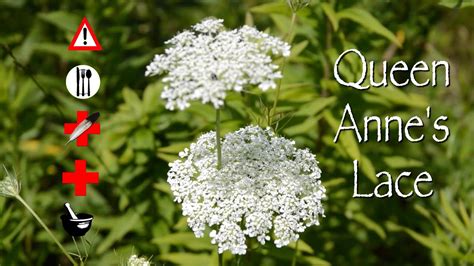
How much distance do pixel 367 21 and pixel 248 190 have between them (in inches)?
56.1

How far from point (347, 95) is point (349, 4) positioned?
0.49 metres

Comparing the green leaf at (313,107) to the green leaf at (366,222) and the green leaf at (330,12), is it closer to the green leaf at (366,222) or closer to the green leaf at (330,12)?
the green leaf at (330,12)

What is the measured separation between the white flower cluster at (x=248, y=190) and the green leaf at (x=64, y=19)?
2036mm

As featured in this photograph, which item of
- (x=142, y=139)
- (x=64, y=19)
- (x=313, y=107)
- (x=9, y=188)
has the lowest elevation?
(x=9, y=188)

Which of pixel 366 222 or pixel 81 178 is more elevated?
pixel 81 178

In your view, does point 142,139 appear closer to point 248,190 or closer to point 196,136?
point 196,136

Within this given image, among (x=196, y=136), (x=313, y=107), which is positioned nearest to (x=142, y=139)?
(x=196, y=136)

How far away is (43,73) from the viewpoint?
4.77m

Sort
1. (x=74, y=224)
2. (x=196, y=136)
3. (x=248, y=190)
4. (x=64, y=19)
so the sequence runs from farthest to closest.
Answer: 1. (x=64, y=19)
2. (x=196, y=136)
3. (x=74, y=224)
4. (x=248, y=190)

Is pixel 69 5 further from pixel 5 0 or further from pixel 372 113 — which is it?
pixel 372 113

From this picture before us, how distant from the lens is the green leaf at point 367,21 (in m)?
3.20

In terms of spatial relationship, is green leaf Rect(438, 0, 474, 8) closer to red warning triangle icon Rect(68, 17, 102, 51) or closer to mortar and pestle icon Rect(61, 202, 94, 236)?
red warning triangle icon Rect(68, 17, 102, 51)

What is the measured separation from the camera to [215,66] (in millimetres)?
2037

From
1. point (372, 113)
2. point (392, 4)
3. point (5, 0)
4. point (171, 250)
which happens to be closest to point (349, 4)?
point (372, 113)
